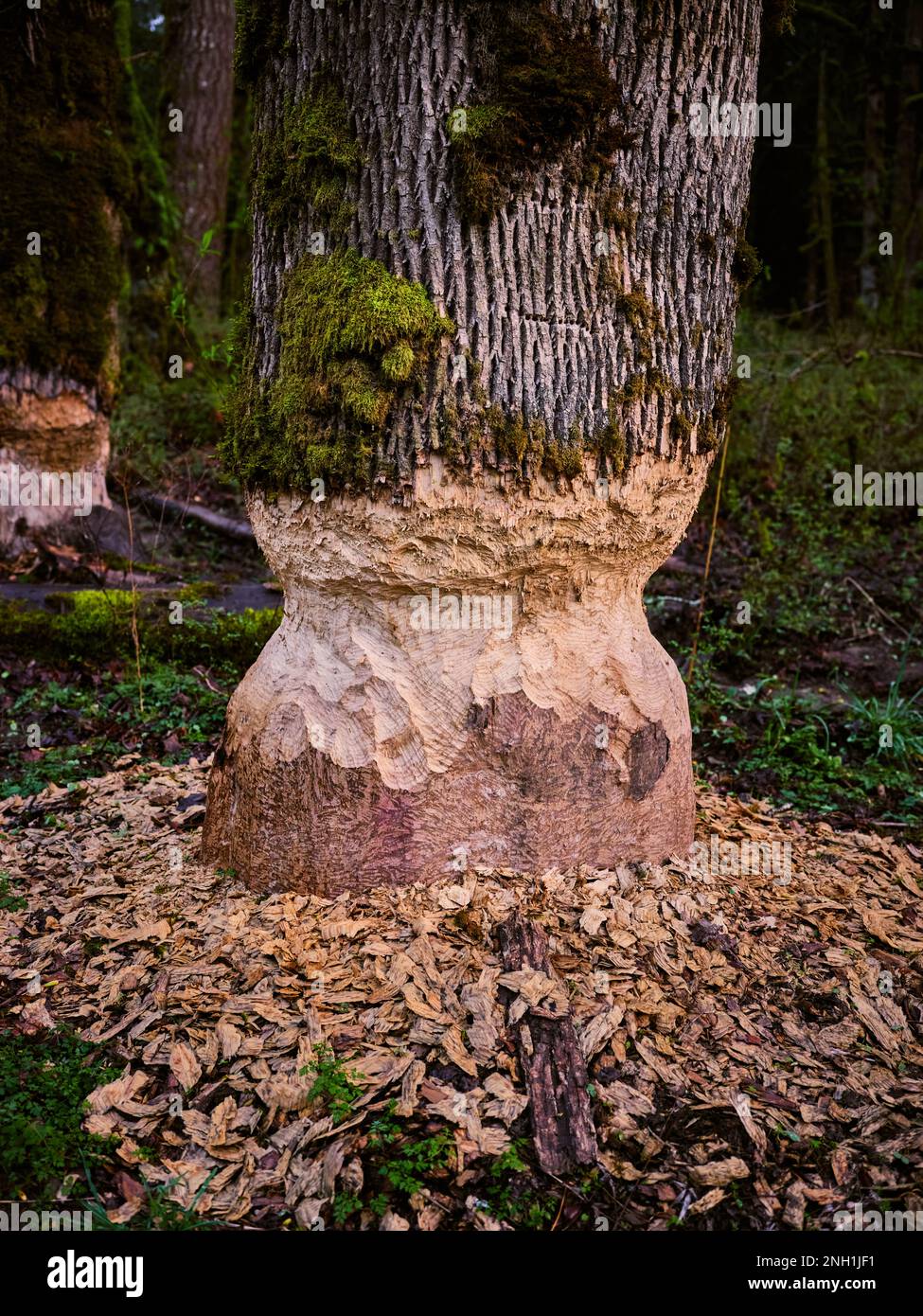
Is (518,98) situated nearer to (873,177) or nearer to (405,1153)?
(405,1153)

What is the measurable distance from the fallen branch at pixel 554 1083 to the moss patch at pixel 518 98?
2180 millimetres

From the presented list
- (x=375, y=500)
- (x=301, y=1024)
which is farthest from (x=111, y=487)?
(x=301, y=1024)

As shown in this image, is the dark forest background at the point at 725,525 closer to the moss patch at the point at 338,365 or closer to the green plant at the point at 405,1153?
the moss patch at the point at 338,365

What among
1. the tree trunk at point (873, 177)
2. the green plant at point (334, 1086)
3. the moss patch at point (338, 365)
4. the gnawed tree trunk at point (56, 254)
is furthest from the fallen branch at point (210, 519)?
the tree trunk at point (873, 177)

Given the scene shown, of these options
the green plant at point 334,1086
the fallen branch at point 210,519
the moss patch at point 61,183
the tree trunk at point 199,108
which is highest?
the tree trunk at point 199,108

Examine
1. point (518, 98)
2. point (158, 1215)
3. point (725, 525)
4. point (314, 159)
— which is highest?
point (518, 98)

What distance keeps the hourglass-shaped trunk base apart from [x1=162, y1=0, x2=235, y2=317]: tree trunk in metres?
8.12

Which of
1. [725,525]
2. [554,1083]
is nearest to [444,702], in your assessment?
[554,1083]

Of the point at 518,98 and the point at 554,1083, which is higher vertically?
the point at 518,98

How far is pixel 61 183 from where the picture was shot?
6145 millimetres

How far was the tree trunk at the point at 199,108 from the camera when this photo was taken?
33.2 feet

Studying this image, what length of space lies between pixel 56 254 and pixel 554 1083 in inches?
232
